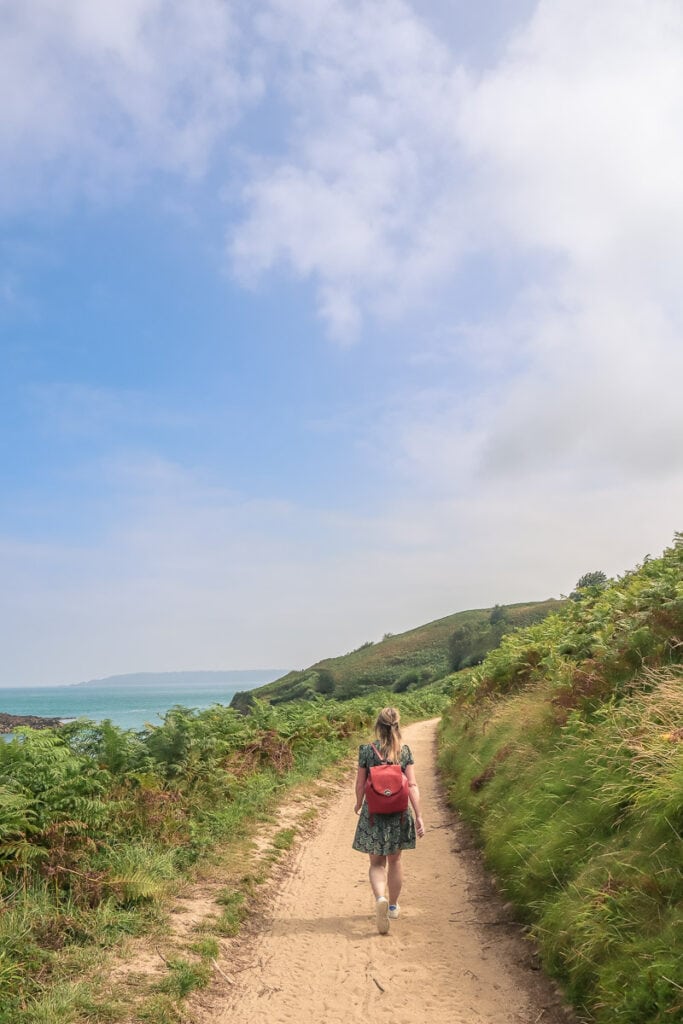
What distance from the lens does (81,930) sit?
255 inches

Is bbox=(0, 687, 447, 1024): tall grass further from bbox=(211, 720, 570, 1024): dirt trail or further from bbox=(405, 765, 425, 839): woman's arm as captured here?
bbox=(405, 765, 425, 839): woman's arm

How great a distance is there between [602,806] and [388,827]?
7.33 ft

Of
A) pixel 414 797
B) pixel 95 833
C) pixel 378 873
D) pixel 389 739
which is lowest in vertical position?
pixel 378 873

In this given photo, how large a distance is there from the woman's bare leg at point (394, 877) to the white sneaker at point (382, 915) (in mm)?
437

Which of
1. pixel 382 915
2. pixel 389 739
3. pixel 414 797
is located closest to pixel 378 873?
pixel 382 915

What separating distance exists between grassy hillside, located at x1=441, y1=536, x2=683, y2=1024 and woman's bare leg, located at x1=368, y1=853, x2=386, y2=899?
1454mm

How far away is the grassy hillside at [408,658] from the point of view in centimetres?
6738

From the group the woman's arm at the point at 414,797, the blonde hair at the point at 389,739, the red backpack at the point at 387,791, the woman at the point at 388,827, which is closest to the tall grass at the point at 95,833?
the woman at the point at 388,827

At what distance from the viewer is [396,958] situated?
6.66 meters

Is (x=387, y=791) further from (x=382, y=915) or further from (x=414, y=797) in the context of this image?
(x=382, y=915)

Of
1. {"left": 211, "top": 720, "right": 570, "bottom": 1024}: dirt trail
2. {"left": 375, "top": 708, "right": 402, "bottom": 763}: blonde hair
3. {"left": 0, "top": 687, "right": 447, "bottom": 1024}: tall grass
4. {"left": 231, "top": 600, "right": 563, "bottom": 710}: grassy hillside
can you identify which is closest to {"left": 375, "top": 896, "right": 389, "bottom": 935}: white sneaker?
{"left": 211, "top": 720, "right": 570, "bottom": 1024}: dirt trail

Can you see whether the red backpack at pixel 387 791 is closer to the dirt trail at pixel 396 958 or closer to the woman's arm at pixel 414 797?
the woman's arm at pixel 414 797

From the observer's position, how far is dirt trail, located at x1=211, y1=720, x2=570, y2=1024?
5.59 meters

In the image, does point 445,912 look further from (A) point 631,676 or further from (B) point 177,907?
(A) point 631,676
